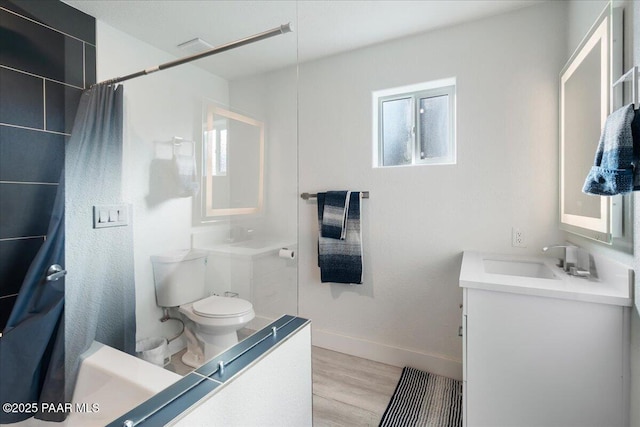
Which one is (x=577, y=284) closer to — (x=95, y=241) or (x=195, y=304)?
(x=195, y=304)

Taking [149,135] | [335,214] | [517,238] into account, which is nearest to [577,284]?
[517,238]

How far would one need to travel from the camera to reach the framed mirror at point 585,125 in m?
1.20

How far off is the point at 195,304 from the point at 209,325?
13cm

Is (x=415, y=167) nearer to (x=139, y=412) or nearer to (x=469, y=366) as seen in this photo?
(x=469, y=366)

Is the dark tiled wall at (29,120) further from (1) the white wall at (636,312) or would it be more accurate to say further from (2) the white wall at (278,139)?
(1) the white wall at (636,312)

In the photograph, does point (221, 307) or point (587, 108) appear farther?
point (587, 108)

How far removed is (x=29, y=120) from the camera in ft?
2.14

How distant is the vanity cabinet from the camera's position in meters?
1.16

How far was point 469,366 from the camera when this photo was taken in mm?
1366

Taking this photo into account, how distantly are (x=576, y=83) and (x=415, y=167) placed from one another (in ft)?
3.08

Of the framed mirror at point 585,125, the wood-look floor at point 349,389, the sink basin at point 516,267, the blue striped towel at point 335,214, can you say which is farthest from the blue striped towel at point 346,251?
the framed mirror at point 585,125

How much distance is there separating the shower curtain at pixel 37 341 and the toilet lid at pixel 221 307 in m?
0.41

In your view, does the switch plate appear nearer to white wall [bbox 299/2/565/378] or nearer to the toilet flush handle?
the toilet flush handle

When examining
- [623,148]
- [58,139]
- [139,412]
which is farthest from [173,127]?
[623,148]
